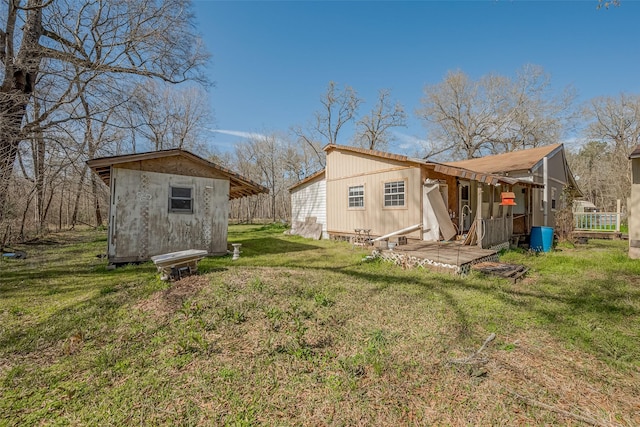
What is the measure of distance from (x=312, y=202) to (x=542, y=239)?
32.8ft

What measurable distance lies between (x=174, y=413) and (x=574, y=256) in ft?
37.1

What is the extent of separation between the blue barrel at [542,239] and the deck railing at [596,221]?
706 cm

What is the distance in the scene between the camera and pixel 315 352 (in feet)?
10.4

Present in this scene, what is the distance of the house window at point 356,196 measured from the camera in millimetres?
11523

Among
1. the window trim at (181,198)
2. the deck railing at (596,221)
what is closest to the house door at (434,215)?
the window trim at (181,198)

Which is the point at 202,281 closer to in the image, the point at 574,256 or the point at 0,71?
the point at 0,71

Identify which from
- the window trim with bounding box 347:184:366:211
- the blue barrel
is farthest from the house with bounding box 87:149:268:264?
the blue barrel

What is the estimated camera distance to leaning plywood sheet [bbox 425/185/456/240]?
9.12 meters

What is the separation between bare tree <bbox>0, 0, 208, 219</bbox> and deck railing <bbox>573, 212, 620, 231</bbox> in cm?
2104

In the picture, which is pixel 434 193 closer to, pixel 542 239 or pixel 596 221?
pixel 542 239

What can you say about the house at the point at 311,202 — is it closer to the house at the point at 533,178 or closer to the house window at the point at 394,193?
the house window at the point at 394,193

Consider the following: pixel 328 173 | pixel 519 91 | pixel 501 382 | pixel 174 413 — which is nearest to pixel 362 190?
pixel 328 173

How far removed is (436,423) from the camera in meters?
2.18

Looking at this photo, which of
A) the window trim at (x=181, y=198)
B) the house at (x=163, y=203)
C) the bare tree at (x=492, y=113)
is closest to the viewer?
the house at (x=163, y=203)
